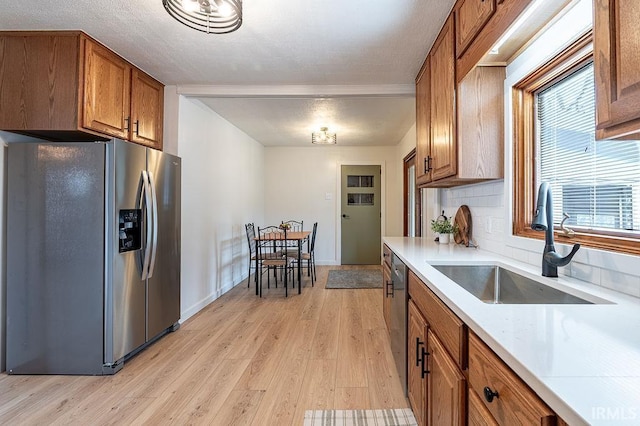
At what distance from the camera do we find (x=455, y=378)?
38.3 inches

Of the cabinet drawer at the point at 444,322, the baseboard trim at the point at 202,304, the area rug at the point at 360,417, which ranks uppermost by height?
the cabinet drawer at the point at 444,322

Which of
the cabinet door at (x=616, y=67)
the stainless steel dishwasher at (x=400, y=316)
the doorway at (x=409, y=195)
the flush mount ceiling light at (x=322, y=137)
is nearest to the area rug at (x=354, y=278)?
the doorway at (x=409, y=195)

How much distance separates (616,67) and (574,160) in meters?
0.88

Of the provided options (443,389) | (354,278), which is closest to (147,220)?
(443,389)

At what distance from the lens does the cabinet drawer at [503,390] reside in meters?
0.57

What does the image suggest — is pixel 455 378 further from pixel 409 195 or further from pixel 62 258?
pixel 409 195

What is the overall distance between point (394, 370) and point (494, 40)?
209 cm

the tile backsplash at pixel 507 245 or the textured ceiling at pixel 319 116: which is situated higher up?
the textured ceiling at pixel 319 116

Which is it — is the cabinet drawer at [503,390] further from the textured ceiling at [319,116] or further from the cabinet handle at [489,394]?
the textured ceiling at [319,116]

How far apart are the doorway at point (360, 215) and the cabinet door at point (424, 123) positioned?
324cm

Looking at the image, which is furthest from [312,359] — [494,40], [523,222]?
[494,40]

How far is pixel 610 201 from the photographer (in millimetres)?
1258

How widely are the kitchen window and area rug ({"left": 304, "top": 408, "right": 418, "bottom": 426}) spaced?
48.9 inches

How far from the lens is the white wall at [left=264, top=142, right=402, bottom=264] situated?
591 cm
